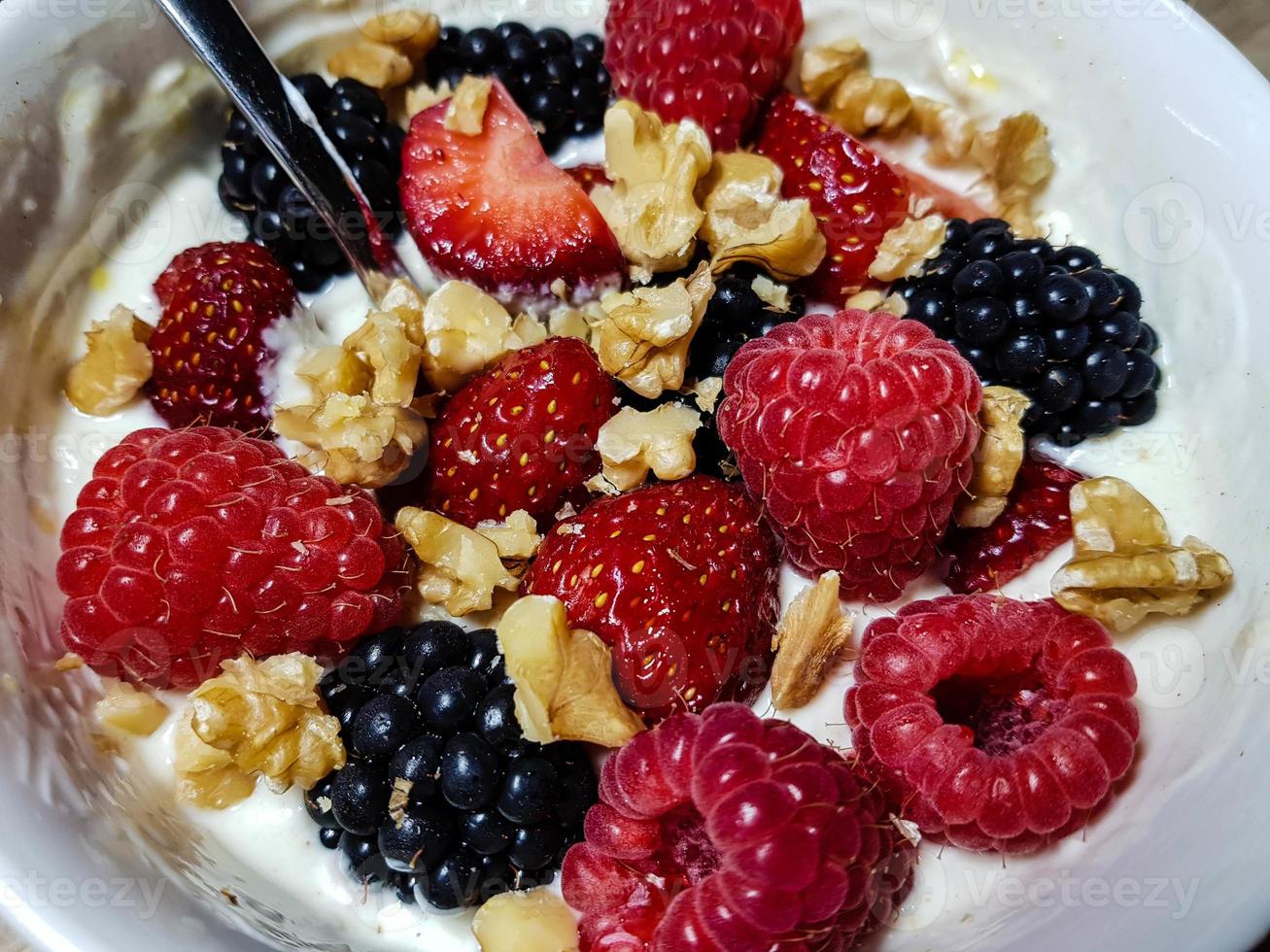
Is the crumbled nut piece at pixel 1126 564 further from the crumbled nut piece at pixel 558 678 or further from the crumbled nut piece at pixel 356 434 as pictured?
the crumbled nut piece at pixel 356 434

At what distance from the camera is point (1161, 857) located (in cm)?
79

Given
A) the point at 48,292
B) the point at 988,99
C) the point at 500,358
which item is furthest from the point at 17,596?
the point at 988,99

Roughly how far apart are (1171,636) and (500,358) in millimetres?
778

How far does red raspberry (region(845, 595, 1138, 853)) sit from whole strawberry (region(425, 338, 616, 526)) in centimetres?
37

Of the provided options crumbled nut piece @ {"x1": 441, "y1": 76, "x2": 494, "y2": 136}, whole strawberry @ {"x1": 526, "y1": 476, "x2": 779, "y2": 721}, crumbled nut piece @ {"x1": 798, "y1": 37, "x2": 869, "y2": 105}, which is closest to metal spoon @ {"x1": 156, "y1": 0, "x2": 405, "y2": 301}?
crumbled nut piece @ {"x1": 441, "y1": 76, "x2": 494, "y2": 136}

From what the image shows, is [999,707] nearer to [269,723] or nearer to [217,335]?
[269,723]

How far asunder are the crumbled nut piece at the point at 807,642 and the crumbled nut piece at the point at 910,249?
0.40 metres

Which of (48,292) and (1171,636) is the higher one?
(1171,636)

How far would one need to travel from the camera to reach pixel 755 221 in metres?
1.10

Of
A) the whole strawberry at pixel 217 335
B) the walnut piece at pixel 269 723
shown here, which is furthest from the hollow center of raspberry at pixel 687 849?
the whole strawberry at pixel 217 335

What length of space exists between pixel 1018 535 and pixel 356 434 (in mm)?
725

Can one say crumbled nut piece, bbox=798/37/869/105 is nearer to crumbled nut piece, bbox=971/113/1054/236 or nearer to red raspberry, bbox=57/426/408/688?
crumbled nut piece, bbox=971/113/1054/236

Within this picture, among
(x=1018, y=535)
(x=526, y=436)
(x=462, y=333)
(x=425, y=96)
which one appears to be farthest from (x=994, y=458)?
(x=425, y=96)

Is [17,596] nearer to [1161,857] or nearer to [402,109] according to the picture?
[402,109]
